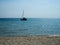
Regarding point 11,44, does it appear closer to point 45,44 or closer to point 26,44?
point 26,44

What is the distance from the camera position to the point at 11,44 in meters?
8.82

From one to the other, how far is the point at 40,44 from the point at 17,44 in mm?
1250

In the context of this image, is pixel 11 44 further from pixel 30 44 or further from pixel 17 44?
pixel 30 44

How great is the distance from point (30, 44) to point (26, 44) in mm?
217

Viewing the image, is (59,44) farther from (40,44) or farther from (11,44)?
(11,44)

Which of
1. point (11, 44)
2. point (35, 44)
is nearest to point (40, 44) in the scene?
point (35, 44)

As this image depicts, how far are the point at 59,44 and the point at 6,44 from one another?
2857mm

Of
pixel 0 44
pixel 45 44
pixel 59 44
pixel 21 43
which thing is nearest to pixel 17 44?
pixel 21 43

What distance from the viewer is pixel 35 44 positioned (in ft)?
29.1

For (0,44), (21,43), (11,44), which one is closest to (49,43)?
(21,43)

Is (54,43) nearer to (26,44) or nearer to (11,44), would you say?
(26,44)

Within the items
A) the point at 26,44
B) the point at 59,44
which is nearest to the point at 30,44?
the point at 26,44

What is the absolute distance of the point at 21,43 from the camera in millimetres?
9133

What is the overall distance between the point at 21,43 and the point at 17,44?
324mm
